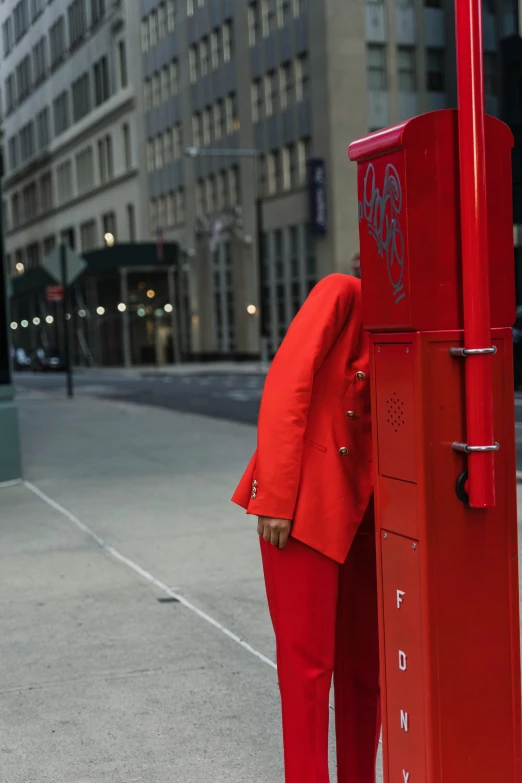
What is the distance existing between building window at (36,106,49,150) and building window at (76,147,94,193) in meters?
7.68

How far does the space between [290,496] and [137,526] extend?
5402mm

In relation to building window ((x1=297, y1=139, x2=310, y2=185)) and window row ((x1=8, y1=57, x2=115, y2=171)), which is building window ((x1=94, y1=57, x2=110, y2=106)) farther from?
building window ((x1=297, y1=139, x2=310, y2=185))

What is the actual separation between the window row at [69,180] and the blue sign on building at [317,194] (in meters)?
25.3

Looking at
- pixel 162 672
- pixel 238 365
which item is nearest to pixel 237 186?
pixel 238 365

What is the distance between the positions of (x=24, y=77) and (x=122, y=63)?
66.5 feet

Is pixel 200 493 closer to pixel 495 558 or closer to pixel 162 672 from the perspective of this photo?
pixel 162 672

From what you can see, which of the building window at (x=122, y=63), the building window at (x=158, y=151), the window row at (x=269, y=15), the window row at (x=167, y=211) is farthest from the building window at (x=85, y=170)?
the window row at (x=269, y=15)

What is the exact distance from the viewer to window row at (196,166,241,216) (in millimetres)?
51250

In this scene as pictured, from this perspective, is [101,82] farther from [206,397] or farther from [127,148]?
[206,397]

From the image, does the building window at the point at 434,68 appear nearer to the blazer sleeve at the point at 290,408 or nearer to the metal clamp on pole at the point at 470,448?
the blazer sleeve at the point at 290,408

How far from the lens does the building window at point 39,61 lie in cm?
7669

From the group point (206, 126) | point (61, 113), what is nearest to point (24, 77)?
point (61, 113)

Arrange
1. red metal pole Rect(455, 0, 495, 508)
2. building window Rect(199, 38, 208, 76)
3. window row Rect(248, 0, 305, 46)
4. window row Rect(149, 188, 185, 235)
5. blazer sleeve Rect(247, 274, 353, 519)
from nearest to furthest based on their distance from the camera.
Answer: red metal pole Rect(455, 0, 495, 508)
blazer sleeve Rect(247, 274, 353, 519)
window row Rect(248, 0, 305, 46)
building window Rect(199, 38, 208, 76)
window row Rect(149, 188, 185, 235)

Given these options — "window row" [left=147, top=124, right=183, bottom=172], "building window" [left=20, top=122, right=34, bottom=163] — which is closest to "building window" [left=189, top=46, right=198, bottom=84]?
"window row" [left=147, top=124, right=183, bottom=172]
